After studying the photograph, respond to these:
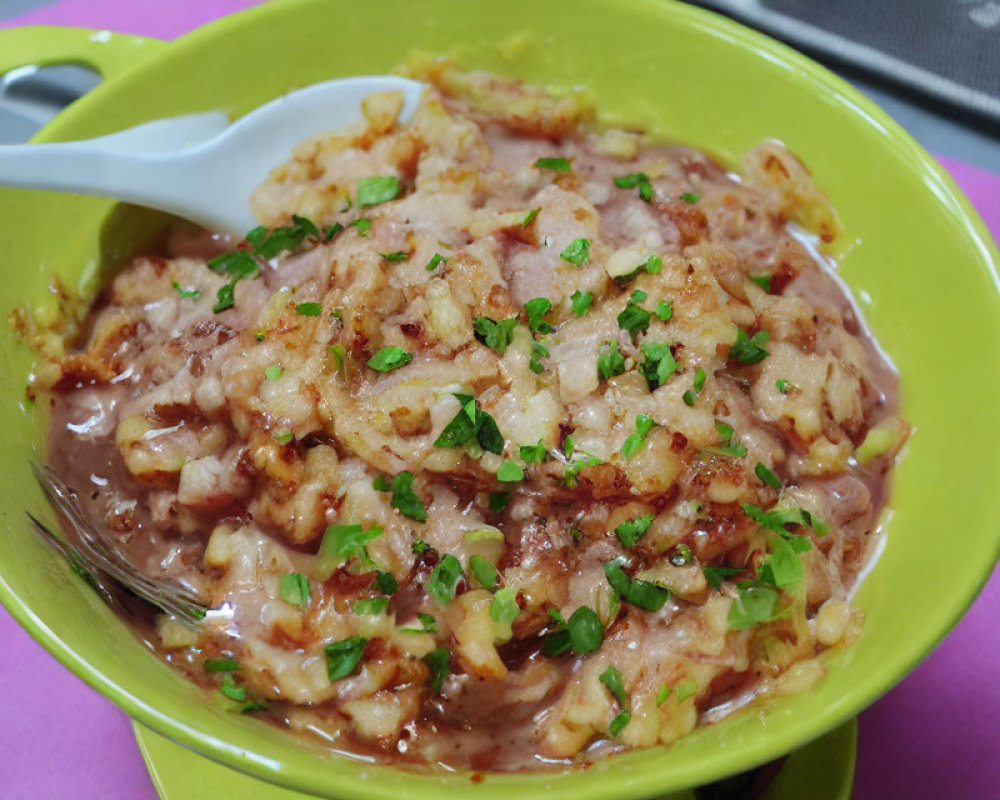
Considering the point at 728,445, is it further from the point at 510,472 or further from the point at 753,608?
the point at 510,472

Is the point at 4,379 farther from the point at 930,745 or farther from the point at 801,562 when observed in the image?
the point at 930,745

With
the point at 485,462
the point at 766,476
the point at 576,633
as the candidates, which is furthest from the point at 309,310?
the point at 766,476

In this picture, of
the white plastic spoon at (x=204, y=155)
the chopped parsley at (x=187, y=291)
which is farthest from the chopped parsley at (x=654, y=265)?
the chopped parsley at (x=187, y=291)

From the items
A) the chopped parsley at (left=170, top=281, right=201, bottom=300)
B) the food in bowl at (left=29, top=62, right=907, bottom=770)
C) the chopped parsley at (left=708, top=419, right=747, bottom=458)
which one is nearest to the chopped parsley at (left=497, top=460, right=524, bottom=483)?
the food in bowl at (left=29, top=62, right=907, bottom=770)

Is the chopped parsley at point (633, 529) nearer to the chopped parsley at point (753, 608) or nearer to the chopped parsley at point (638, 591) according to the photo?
the chopped parsley at point (638, 591)

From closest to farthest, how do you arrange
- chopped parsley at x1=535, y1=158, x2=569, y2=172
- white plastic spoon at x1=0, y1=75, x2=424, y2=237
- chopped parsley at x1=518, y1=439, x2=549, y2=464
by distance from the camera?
chopped parsley at x1=518, y1=439, x2=549, y2=464
white plastic spoon at x1=0, y1=75, x2=424, y2=237
chopped parsley at x1=535, y1=158, x2=569, y2=172

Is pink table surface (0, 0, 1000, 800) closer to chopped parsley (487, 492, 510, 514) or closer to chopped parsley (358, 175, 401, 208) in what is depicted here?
chopped parsley (487, 492, 510, 514)
